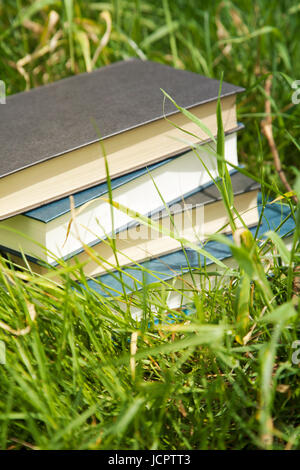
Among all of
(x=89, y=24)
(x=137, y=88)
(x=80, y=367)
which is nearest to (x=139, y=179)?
(x=137, y=88)

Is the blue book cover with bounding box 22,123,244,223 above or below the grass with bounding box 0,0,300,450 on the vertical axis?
above

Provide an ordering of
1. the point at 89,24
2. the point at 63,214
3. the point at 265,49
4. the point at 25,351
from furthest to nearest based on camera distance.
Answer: the point at 89,24 < the point at 265,49 < the point at 63,214 < the point at 25,351

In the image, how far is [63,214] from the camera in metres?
1.08

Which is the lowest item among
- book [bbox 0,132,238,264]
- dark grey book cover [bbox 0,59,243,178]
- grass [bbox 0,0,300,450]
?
grass [bbox 0,0,300,450]

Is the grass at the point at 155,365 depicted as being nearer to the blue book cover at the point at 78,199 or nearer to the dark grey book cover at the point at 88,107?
the blue book cover at the point at 78,199

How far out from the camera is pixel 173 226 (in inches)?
46.8

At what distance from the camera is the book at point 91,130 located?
1108 mm

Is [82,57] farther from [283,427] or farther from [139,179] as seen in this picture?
[283,427]

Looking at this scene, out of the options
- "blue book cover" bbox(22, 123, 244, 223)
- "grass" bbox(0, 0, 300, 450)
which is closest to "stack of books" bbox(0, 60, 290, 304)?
"blue book cover" bbox(22, 123, 244, 223)

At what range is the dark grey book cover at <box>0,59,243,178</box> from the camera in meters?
1.17

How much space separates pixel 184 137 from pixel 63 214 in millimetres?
383
